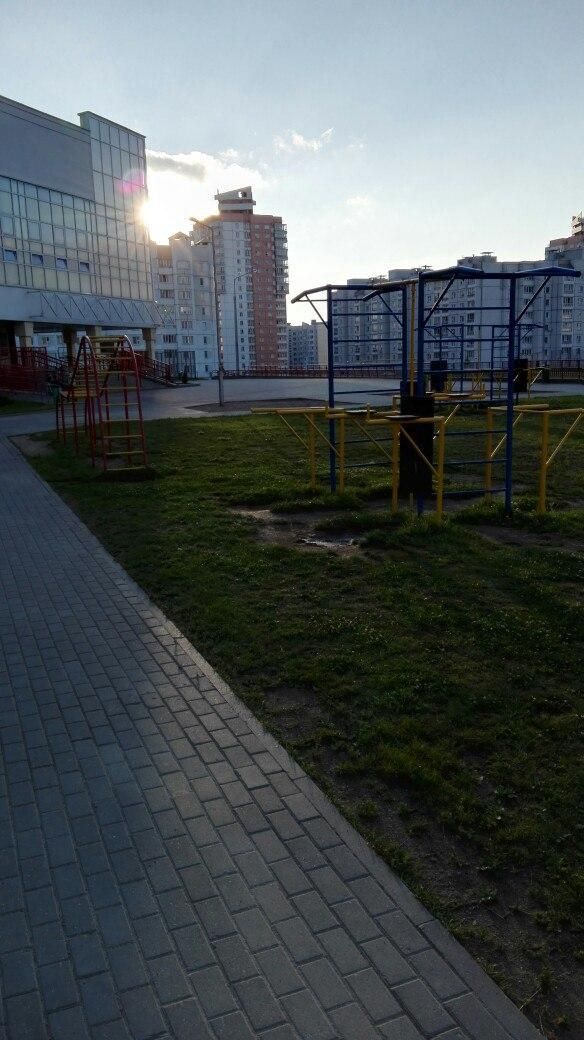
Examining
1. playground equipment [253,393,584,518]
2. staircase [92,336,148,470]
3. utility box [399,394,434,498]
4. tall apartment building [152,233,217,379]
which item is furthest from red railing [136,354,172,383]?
tall apartment building [152,233,217,379]

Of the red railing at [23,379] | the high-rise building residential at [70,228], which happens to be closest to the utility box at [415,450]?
the red railing at [23,379]

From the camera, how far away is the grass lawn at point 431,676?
2953 mm

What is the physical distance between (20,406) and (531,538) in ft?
90.2

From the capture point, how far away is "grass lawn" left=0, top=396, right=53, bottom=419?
29.6 meters

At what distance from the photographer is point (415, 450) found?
8.95m

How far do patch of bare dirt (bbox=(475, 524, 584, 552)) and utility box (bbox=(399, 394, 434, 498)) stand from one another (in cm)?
87

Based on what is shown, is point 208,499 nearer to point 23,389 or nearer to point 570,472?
point 570,472

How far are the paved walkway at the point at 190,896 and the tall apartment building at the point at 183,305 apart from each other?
9651 centimetres

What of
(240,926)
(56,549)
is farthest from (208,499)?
(240,926)

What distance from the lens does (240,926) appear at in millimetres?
2807

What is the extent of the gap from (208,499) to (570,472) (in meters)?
6.10

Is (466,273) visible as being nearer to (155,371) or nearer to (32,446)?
(32,446)

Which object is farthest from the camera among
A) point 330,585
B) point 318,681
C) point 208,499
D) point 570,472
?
point 570,472

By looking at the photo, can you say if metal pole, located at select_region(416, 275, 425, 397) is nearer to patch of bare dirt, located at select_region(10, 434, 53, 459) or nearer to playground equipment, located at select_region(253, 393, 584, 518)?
playground equipment, located at select_region(253, 393, 584, 518)
